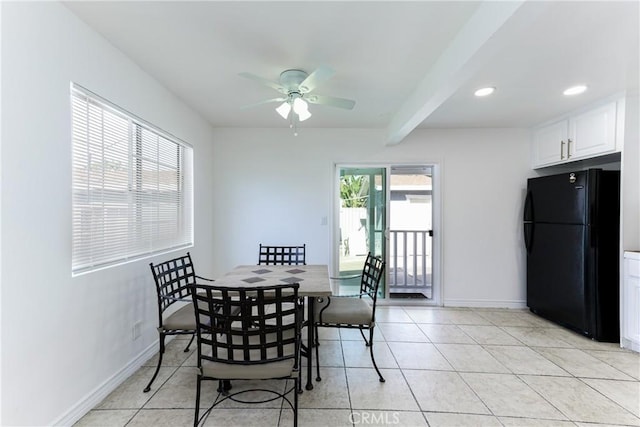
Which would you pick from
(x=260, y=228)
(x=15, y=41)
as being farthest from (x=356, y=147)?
(x=15, y=41)

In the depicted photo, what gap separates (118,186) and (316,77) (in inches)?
66.4

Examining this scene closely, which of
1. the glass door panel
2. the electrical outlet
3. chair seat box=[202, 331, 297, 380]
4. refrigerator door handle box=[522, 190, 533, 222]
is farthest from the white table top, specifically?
refrigerator door handle box=[522, 190, 533, 222]

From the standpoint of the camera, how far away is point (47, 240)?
1.64 m

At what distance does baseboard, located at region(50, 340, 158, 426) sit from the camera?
1768mm

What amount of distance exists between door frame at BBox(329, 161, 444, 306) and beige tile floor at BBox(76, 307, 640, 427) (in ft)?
3.24

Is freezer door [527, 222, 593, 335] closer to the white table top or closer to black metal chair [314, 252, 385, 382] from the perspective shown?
black metal chair [314, 252, 385, 382]

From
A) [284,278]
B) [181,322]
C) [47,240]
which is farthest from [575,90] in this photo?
[47,240]

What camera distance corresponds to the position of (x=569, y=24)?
1.76 m

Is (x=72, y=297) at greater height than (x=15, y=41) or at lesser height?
lesser

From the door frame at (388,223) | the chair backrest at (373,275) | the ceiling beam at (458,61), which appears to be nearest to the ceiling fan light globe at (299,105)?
the ceiling beam at (458,61)

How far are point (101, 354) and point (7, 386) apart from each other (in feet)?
2.06

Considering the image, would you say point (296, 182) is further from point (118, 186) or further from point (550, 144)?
point (550, 144)

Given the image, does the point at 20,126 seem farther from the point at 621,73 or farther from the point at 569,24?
the point at 621,73

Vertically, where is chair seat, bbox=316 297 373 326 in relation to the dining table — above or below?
below
